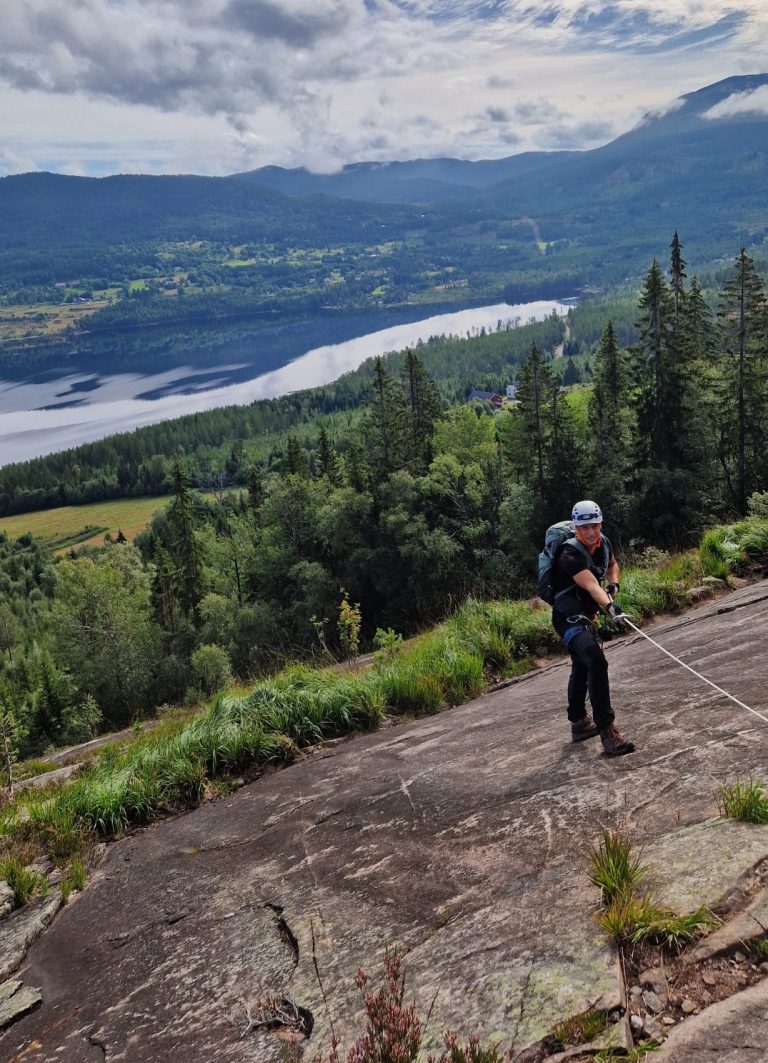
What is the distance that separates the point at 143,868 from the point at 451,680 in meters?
4.98

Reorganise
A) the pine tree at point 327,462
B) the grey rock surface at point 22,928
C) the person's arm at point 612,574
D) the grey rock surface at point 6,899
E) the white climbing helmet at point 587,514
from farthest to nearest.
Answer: the pine tree at point 327,462 < the person's arm at point 612,574 < the white climbing helmet at point 587,514 < the grey rock surface at point 6,899 < the grey rock surface at point 22,928

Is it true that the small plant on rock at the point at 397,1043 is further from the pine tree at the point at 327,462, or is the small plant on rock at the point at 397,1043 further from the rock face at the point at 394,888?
the pine tree at the point at 327,462

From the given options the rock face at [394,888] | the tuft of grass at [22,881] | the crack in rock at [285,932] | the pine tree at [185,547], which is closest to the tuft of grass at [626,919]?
the rock face at [394,888]

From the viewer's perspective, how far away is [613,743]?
288 inches

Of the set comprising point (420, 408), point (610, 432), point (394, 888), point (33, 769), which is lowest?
point (610, 432)

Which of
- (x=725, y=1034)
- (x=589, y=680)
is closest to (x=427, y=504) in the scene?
(x=589, y=680)

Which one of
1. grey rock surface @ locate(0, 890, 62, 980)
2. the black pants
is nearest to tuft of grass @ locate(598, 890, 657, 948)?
the black pants

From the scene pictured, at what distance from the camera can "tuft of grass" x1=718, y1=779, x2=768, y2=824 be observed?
221 inches

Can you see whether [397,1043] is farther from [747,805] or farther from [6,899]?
[6,899]

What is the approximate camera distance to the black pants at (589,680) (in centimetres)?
753

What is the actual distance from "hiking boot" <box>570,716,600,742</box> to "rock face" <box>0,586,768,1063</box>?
0.13 meters

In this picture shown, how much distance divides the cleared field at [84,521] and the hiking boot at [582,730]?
140 metres

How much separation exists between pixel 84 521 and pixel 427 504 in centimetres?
12161

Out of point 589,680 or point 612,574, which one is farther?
point 612,574
